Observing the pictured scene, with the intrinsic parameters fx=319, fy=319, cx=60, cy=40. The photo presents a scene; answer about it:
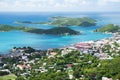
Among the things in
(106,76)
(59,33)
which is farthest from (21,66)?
(59,33)

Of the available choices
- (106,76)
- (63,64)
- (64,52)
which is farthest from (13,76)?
(64,52)

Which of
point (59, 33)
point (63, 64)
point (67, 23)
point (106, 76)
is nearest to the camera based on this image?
point (106, 76)

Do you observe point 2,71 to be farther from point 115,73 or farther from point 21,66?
point 115,73

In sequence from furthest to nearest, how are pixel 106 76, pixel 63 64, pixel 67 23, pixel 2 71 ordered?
pixel 67 23 → pixel 63 64 → pixel 2 71 → pixel 106 76

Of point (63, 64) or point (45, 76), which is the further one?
point (63, 64)

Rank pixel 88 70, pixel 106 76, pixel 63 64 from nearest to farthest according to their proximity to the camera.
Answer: pixel 106 76
pixel 88 70
pixel 63 64

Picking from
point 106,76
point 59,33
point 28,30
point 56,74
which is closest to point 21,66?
point 56,74

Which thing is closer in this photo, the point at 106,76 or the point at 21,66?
the point at 106,76

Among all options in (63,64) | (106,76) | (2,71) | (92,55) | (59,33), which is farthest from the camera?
(59,33)

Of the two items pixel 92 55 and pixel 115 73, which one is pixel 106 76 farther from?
pixel 92 55
